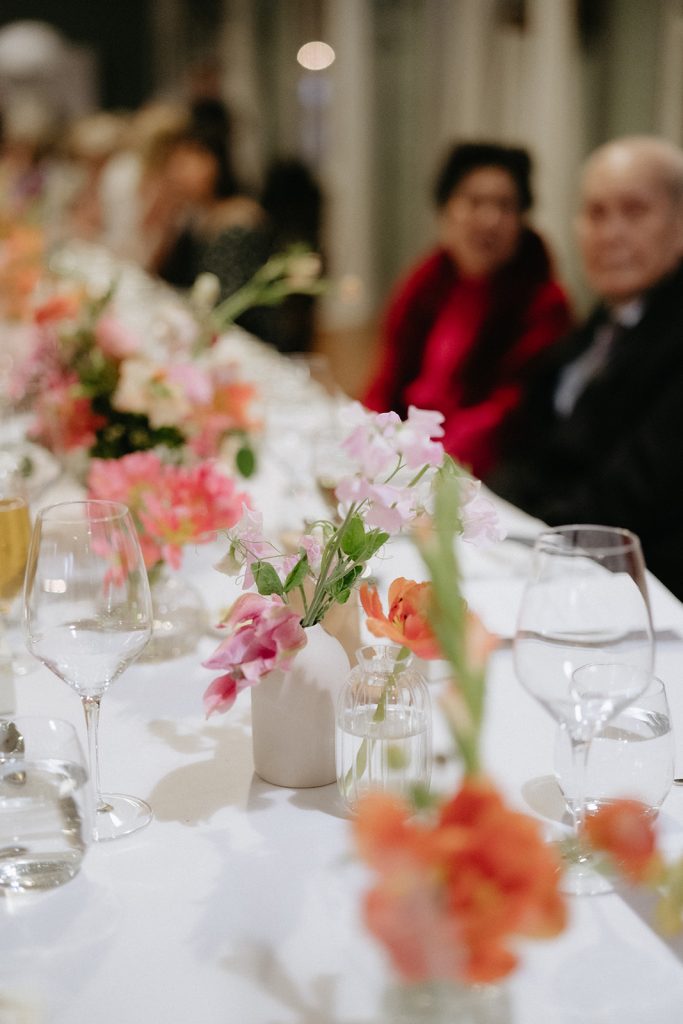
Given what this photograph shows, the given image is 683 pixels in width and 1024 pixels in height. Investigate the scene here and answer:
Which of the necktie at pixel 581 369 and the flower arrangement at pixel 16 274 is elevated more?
the flower arrangement at pixel 16 274

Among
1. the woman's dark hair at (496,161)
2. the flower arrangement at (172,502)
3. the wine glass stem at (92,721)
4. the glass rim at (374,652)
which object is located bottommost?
the wine glass stem at (92,721)

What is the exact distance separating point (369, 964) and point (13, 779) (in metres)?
0.28

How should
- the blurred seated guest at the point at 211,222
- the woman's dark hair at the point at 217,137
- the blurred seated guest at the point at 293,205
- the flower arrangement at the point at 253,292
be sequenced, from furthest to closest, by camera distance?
the blurred seated guest at the point at 293,205 → the woman's dark hair at the point at 217,137 → the blurred seated guest at the point at 211,222 → the flower arrangement at the point at 253,292

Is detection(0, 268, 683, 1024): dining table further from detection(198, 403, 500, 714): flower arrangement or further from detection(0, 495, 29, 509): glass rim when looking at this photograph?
detection(0, 495, 29, 509): glass rim

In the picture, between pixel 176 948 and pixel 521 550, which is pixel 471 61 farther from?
pixel 176 948

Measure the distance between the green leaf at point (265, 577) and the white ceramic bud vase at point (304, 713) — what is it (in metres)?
0.06

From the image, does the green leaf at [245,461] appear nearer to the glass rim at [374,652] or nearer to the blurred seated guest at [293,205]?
the glass rim at [374,652]

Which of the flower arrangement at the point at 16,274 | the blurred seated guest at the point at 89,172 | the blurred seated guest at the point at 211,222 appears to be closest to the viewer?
the flower arrangement at the point at 16,274

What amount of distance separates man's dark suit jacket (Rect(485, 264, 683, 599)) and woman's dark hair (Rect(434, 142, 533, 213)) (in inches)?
19.1

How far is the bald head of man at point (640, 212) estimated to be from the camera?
2.54 meters

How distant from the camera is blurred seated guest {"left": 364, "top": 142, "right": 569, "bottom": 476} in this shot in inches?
116

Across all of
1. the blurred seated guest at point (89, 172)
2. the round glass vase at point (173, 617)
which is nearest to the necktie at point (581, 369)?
the round glass vase at point (173, 617)

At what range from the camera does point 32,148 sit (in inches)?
277

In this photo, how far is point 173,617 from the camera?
1246 mm
